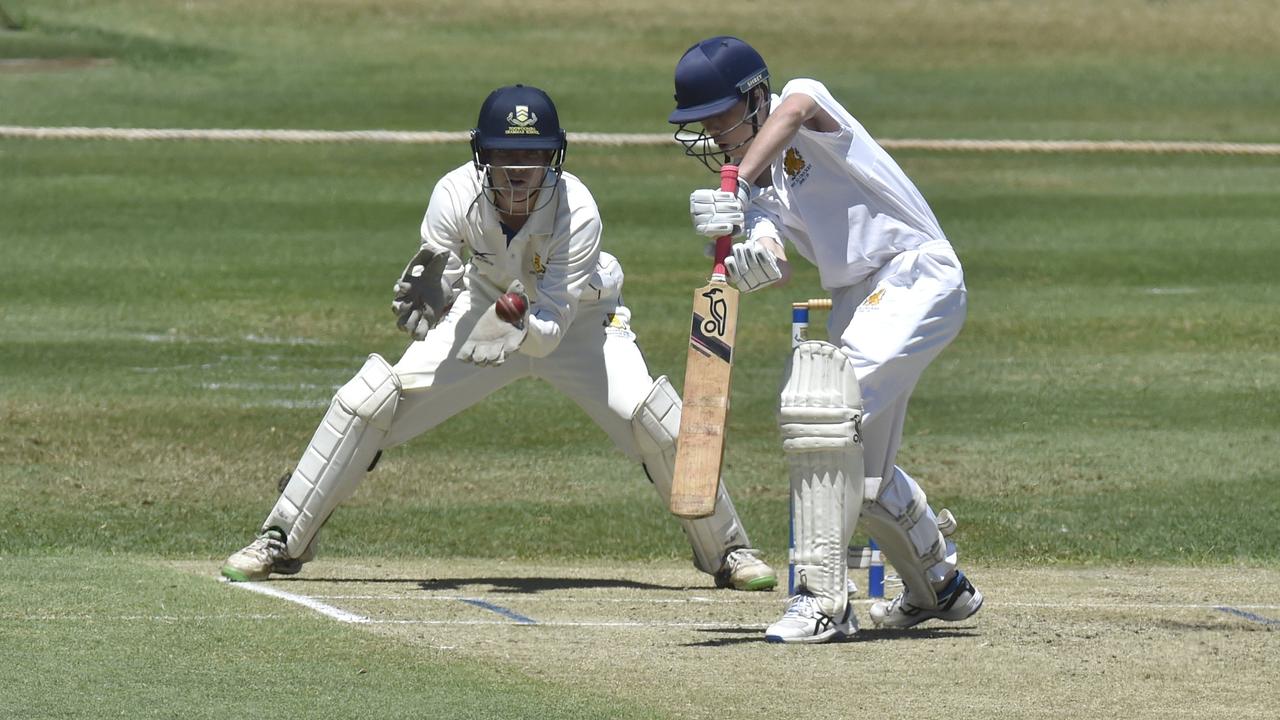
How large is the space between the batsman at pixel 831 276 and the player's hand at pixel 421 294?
4.59 ft

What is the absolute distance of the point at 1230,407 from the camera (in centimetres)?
1227

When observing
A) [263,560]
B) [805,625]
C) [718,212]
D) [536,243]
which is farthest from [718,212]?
[263,560]

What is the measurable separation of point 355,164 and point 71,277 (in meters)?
6.24

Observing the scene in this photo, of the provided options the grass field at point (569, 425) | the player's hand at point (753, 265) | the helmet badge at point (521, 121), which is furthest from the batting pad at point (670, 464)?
the player's hand at point (753, 265)

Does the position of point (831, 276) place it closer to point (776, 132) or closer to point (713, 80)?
point (776, 132)

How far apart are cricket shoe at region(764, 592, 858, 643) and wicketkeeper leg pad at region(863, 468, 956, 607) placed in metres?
0.42

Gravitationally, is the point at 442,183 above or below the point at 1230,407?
above

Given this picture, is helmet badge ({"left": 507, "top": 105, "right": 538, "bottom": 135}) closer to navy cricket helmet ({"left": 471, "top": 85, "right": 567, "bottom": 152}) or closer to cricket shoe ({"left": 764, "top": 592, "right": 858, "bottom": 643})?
navy cricket helmet ({"left": 471, "top": 85, "right": 567, "bottom": 152})

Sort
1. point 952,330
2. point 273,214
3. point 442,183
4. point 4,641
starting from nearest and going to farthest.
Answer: point 4,641 < point 952,330 < point 442,183 < point 273,214

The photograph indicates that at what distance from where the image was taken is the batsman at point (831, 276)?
6.34 metres

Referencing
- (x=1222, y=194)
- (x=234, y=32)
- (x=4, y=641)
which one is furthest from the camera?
(x=234, y=32)

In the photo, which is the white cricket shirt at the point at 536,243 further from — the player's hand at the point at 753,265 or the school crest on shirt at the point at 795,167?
the player's hand at the point at 753,265

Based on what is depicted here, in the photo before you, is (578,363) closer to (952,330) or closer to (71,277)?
(952,330)

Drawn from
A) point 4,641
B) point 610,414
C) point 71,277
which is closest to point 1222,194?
point 71,277
